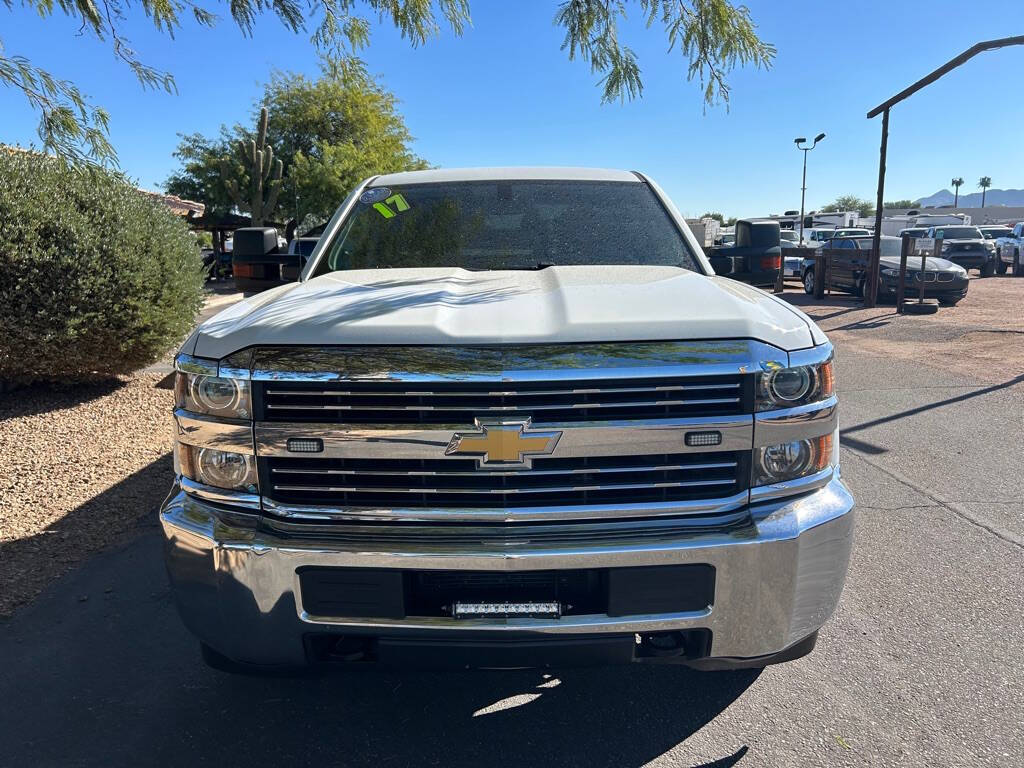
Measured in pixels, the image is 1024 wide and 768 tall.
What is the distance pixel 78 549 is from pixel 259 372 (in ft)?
8.91

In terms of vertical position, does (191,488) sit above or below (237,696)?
above

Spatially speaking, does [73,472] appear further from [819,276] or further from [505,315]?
[819,276]

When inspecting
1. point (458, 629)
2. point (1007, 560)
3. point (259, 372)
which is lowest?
point (1007, 560)

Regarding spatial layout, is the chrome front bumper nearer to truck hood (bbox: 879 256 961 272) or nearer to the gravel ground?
the gravel ground

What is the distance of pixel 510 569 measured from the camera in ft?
6.82

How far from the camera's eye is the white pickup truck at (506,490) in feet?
6.93

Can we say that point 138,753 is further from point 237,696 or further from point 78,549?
point 78,549

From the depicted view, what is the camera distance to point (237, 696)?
2791mm

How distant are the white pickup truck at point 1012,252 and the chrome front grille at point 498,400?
107ft

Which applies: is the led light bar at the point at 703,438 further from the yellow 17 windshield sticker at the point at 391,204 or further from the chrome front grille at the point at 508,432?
the yellow 17 windshield sticker at the point at 391,204

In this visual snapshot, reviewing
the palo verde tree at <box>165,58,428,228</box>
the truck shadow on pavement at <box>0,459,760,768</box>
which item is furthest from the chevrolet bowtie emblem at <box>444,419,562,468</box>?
the palo verde tree at <box>165,58,428,228</box>

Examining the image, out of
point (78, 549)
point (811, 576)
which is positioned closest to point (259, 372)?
point (811, 576)

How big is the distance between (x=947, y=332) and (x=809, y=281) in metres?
8.05

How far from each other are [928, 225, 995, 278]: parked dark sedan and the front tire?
34.8ft
